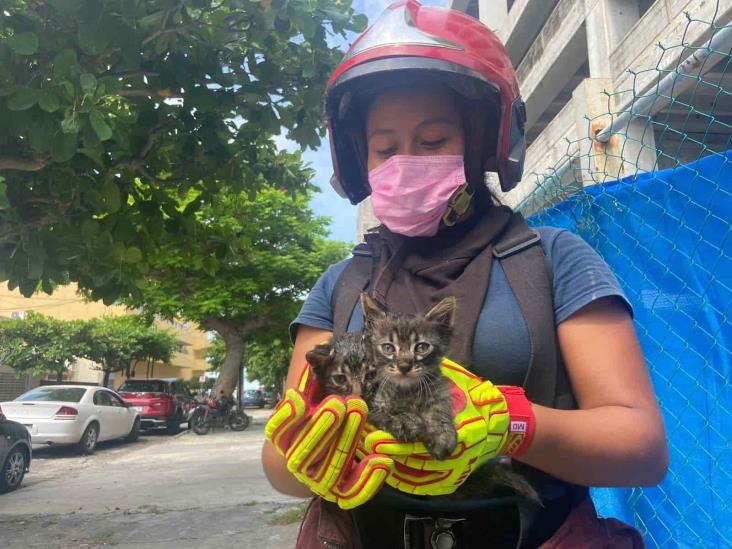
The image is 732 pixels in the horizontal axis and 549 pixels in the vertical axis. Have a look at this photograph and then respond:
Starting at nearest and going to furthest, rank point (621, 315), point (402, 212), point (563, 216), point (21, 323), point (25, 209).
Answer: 1. point (621, 315)
2. point (402, 212)
3. point (563, 216)
4. point (25, 209)
5. point (21, 323)

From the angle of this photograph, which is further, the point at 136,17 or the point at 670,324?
the point at 136,17

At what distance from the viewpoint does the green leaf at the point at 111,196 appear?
5031 millimetres

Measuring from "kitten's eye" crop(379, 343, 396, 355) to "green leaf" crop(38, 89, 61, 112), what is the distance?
3.37 meters

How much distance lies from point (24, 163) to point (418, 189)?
434 cm

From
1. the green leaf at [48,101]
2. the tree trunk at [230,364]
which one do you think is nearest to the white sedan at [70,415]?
the tree trunk at [230,364]

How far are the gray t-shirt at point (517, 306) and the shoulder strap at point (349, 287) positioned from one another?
1.53ft

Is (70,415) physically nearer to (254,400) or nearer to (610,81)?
(610,81)

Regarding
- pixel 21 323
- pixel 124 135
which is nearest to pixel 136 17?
pixel 124 135

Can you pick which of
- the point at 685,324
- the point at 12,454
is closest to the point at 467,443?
the point at 685,324

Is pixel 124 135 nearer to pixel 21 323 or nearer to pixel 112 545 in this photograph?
pixel 112 545

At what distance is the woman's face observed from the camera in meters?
2.10

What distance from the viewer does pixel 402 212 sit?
216 centimetres

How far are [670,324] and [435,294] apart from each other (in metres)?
1.60

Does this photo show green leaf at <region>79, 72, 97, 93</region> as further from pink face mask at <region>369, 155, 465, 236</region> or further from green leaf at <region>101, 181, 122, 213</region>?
pink face mask at <region>369, 155, 465, 236</region>
